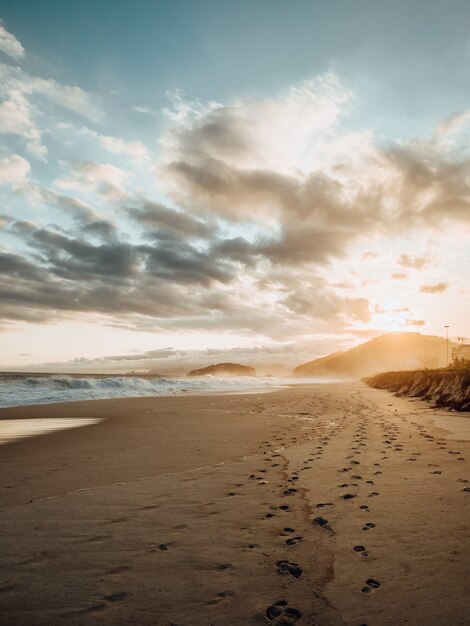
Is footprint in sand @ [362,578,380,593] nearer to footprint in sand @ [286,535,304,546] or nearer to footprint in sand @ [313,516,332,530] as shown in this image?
footprint in sand @ [286,535,304,546]

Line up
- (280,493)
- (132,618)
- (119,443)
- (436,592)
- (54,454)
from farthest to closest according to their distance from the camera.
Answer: (119,443), (54,454), (280,493), (436,592), (132,618)

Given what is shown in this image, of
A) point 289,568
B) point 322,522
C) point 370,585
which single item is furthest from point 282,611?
point 322,522

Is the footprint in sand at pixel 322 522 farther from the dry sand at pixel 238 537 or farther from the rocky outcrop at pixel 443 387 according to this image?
the rocky outcrop at pixel 443 387

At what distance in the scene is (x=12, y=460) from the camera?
30.7 feet

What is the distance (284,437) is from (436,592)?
28.6 feet

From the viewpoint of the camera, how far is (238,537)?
476 centimetres

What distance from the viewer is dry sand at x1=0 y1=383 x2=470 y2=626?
131 inches

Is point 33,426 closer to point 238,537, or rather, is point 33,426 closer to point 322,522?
point 238,537

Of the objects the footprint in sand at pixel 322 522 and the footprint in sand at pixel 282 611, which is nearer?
the footprint in sand at pixel 282 611

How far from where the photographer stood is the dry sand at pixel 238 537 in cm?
332

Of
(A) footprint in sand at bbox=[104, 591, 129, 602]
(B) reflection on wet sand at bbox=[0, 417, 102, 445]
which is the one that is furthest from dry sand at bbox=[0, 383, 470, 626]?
(B) reflection on wet sand at bbox=[0, 417, 102, 445]

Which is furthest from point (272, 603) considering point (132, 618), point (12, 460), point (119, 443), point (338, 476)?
point (119, 443)

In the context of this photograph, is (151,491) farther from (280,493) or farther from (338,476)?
(338,476)

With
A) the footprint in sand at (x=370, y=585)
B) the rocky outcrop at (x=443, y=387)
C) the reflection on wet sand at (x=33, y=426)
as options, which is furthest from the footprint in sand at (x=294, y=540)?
the rocky outcrop at (x=443, y=387)
